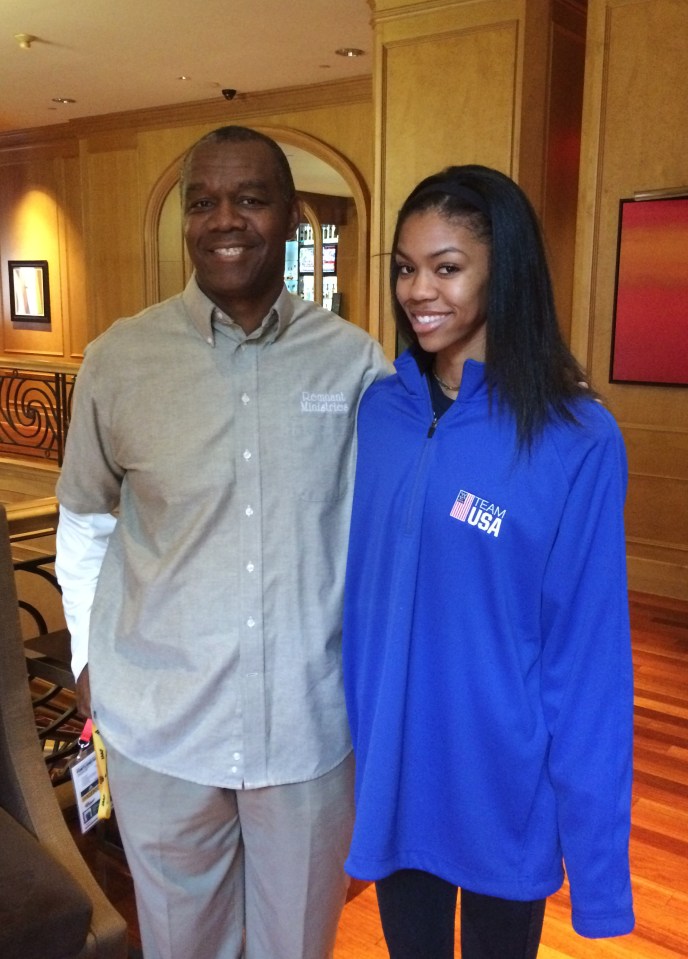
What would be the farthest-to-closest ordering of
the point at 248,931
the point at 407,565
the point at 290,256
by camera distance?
the point at 290,256, the point at 248,931, the point at 407,565

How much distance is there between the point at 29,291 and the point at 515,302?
11959 mm

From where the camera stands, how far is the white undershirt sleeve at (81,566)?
1596 mm

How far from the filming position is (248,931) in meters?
1.59

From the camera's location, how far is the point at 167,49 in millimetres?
7238

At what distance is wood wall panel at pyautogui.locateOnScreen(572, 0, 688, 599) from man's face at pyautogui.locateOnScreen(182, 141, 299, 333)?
13.8ft

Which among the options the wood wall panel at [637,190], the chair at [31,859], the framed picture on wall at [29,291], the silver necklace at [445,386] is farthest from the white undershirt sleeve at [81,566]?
the framed picture on wall at [29,291]

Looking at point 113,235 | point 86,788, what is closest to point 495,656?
point 86,788

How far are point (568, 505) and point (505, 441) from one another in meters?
0.13

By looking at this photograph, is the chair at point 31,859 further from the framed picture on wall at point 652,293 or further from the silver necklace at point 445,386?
the framed picture on wall at point 652,293

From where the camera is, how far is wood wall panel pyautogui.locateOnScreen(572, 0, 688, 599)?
4879 millimetres

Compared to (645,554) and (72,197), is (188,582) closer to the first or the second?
(645,554)

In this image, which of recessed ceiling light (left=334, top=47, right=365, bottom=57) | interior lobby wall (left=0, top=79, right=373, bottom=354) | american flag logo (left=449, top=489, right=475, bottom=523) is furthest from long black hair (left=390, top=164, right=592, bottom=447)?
interior lobby wall (left=0, top=79, right=373, bottom=354)

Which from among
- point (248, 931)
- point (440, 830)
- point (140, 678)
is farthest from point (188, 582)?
point (248, 931)

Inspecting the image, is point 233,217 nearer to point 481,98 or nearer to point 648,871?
point 648,871
